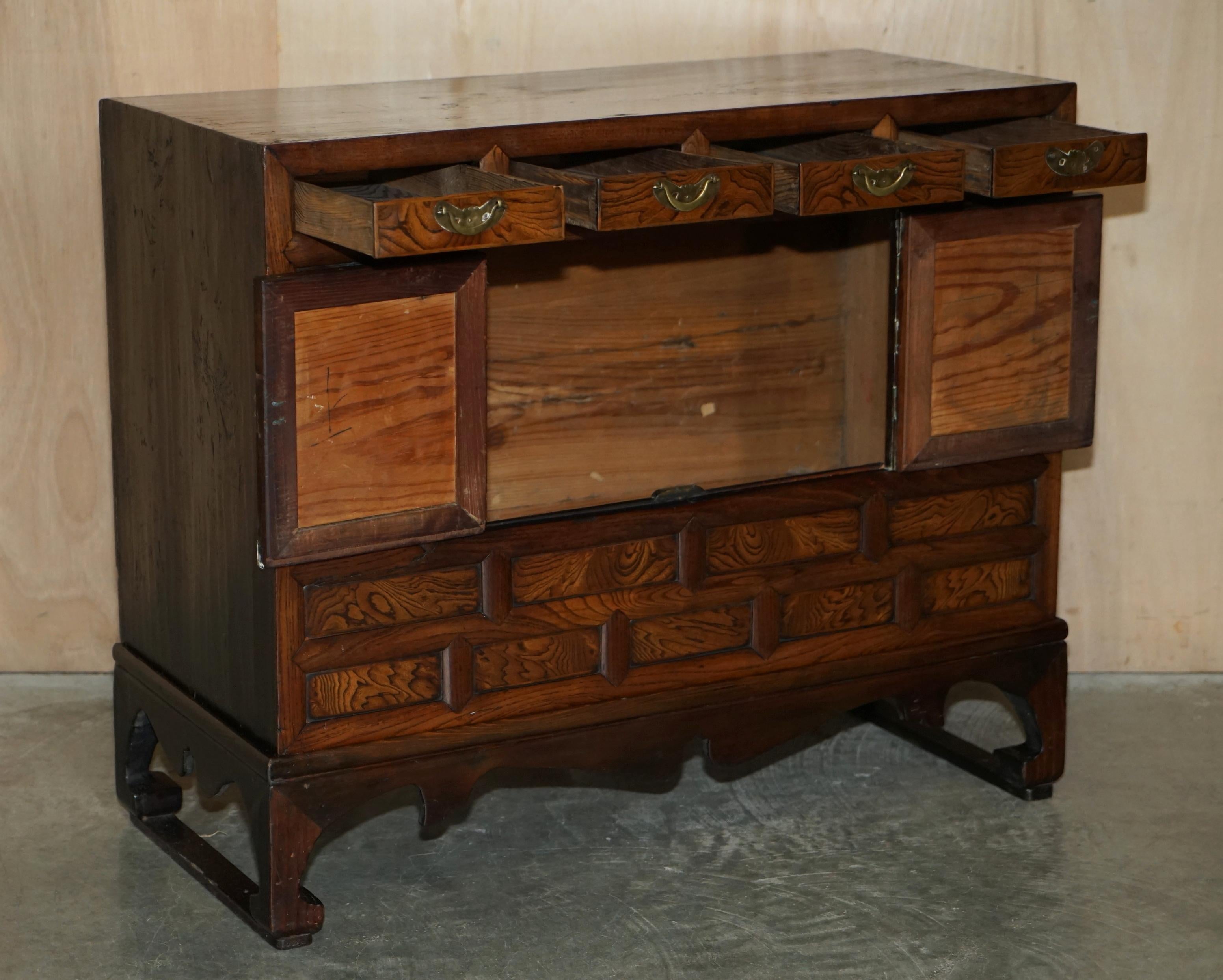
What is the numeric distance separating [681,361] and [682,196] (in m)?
0.71

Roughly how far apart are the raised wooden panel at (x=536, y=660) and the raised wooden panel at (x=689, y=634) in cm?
7

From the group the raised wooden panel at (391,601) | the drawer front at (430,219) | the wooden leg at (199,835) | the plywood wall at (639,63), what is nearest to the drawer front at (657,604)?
the raised wooden panel at (391,601)

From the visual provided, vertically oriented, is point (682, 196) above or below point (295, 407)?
above

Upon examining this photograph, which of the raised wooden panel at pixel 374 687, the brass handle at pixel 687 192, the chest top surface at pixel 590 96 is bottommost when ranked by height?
the raised wooden panel at pixel 374 687

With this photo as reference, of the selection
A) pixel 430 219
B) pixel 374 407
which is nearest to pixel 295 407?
pixel 374 407

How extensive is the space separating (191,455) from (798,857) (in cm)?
109

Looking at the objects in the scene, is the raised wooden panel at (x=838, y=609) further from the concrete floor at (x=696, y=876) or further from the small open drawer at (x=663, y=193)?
the small open drawer at (x=663, y=193)

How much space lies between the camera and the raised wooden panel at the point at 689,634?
109 inches

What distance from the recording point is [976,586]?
3.03 m

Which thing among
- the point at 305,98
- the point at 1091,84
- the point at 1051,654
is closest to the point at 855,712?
the point at 1051,654

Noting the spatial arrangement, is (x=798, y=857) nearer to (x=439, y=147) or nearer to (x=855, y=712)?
(x=855, y=712)

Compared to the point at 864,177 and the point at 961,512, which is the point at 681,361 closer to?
the point at 961,512

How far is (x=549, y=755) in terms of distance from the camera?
2709 mm

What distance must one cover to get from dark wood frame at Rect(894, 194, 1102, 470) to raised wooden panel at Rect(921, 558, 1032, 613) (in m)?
0.23
